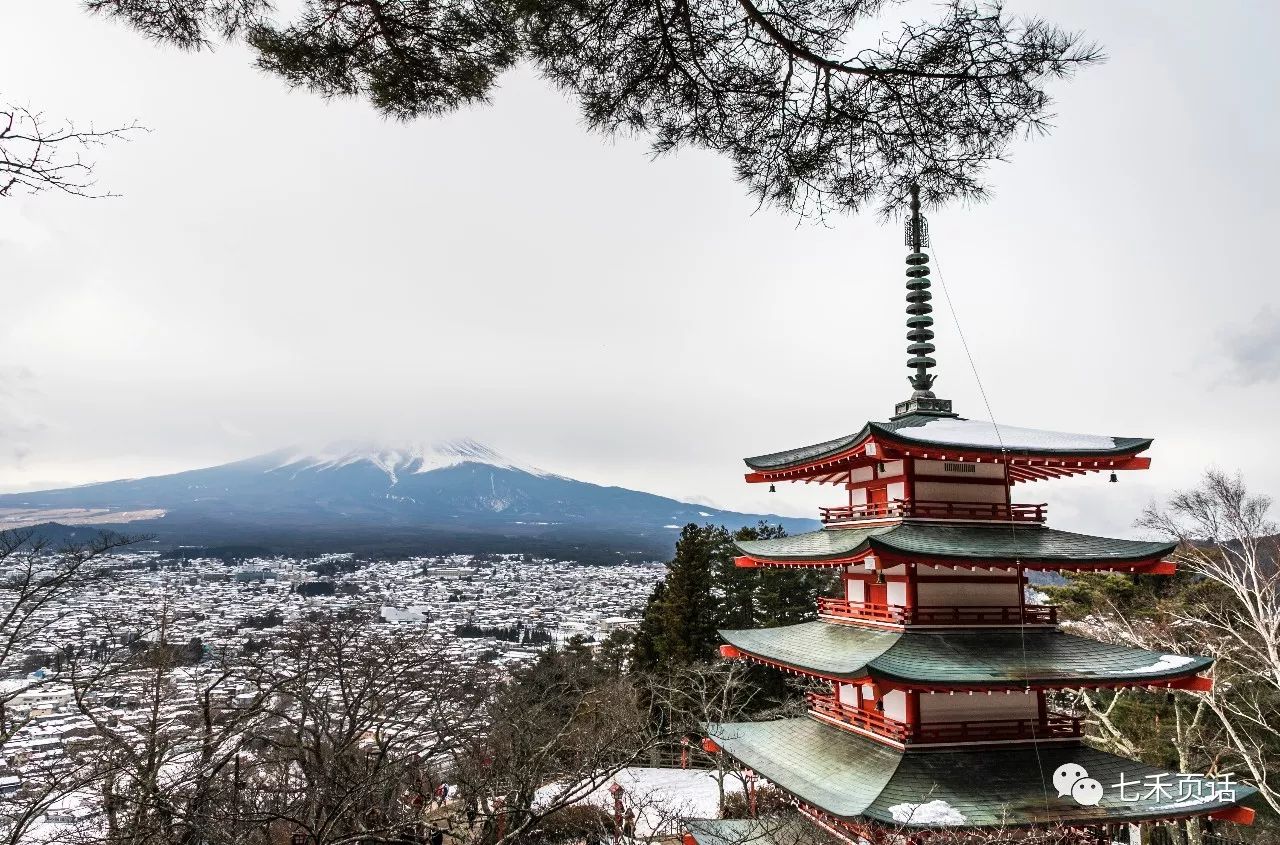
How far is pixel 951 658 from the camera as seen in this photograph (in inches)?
350

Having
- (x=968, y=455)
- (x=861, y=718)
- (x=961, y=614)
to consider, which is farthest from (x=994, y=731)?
(x=968, y=455)

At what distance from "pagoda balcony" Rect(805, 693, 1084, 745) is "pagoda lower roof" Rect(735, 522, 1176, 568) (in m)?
2.02

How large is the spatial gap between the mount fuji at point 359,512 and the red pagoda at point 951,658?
6241 cm

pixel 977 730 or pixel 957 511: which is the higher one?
pixel 957 511

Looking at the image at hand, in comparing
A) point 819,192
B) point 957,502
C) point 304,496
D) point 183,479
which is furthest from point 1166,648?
point 183,479

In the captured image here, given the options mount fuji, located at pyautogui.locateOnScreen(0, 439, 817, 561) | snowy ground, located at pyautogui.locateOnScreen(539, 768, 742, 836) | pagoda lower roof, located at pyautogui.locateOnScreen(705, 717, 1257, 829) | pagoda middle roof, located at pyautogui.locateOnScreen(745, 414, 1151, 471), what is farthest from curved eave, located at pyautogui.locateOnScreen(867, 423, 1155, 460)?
mount fuji, located at pyautogui.locateOnScreen(0, 439, 817, 561)

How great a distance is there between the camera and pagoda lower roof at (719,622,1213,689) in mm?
8484

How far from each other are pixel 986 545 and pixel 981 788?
282 centimetres

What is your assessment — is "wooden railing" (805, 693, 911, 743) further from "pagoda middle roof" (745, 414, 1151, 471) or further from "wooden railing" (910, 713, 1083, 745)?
"pagoda middle roof" (745, 414, 1151, 471)

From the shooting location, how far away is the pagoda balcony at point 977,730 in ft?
29.1

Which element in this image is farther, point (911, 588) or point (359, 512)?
point (359, 512)

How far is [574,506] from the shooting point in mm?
191125

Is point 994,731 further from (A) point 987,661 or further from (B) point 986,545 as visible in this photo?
(B) point 986,545

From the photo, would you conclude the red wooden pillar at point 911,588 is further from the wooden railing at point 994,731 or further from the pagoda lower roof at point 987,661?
the wooden railing at point 994,731
